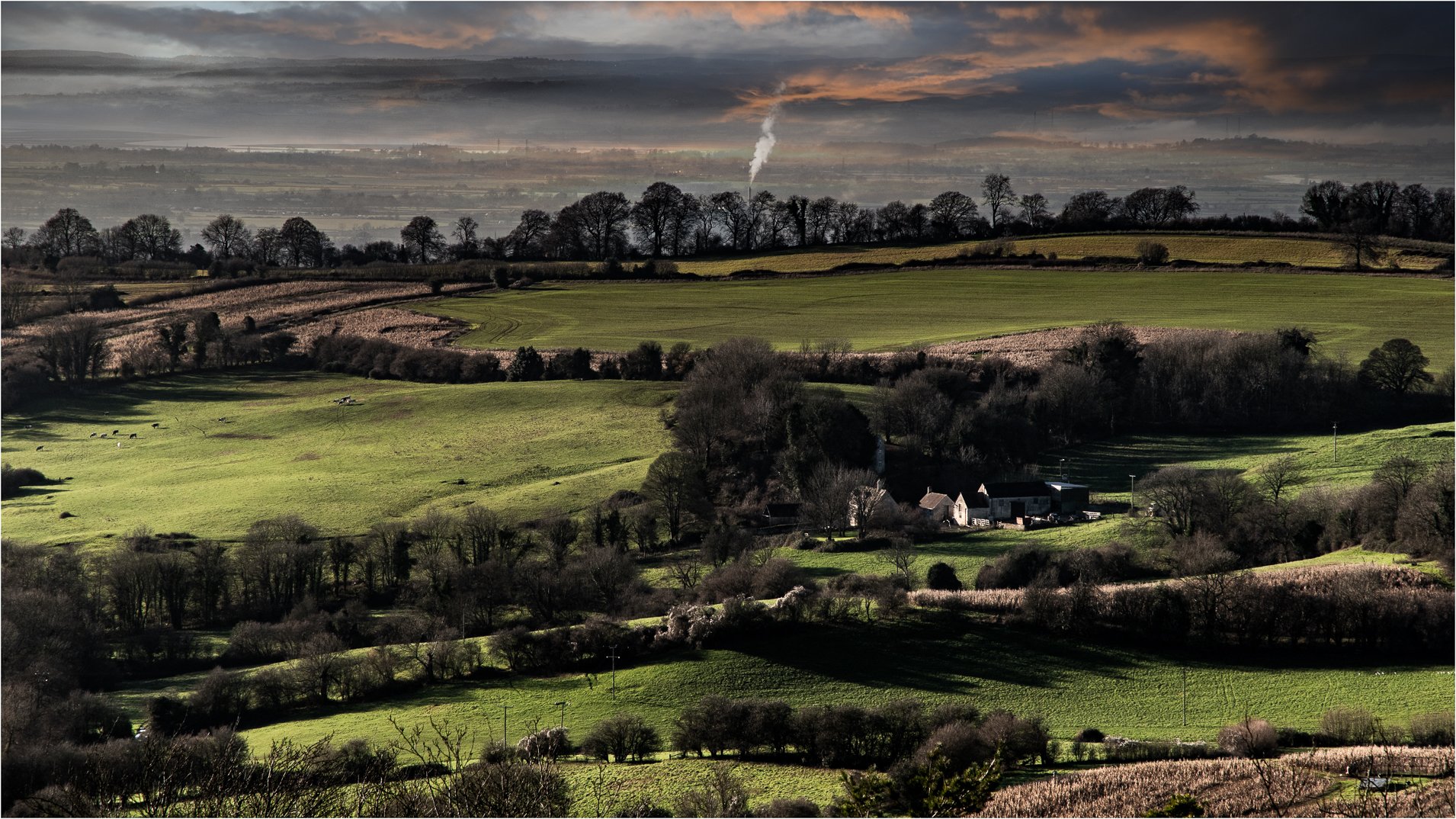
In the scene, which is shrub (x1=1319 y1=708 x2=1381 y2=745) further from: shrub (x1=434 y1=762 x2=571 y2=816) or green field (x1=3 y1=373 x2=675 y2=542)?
green field (x1=3 y1=373 x2=675 y2=542)

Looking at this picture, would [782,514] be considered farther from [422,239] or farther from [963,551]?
[422,239]

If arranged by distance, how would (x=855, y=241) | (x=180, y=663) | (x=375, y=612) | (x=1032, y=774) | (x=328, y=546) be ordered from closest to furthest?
(x=1032, y=774) → (x=180, y=663) → (x=375, y=612) → (x=328, y=546) → (x=855, y=241)

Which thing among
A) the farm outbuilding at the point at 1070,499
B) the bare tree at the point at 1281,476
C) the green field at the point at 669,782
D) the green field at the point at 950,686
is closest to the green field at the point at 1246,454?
the bare tree at the point at 1281,476

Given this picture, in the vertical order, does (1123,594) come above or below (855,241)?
below

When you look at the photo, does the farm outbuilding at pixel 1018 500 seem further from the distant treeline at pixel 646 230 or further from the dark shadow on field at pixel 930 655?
the distant treeline at pixel 646 230

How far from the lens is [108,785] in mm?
26078

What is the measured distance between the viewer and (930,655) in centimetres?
4406

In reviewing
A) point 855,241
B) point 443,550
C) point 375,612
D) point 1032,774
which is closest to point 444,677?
point 375,612

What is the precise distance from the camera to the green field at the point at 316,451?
63.3 m

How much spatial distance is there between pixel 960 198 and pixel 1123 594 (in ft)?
288

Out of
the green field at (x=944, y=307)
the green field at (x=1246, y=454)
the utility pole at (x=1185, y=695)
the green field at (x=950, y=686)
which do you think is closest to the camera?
the utility pole at (x=1185, y=695)

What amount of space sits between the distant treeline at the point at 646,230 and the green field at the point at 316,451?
119 feet

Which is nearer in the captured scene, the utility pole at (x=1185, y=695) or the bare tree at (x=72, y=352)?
the utility pole at (x=1185, y=695)

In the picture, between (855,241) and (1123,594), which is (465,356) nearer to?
(855,241)
